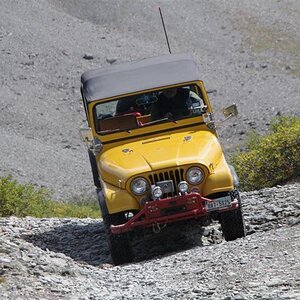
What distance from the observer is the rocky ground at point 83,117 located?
10258 mm

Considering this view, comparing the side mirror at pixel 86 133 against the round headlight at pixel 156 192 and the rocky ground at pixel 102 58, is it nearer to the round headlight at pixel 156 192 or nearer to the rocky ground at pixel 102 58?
the round headlight at pixel 156 192

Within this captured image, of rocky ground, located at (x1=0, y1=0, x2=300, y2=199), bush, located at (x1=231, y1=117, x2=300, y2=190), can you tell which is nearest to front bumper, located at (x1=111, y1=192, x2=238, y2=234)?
bush, located at (x1=231, y1=117, x2=300, y2=190)

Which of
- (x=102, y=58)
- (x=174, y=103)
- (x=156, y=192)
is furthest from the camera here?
(x=102, y=58)

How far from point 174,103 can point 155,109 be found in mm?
273

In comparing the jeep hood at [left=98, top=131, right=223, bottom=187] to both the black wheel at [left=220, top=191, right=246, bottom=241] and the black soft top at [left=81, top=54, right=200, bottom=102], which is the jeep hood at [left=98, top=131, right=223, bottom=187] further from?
the black soft top at [left=81, top=54, right=200, bottom=102]

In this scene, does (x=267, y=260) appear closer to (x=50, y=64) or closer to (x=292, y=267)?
(x=292, y=267)

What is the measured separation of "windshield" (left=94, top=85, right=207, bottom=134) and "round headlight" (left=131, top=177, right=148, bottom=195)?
168cm

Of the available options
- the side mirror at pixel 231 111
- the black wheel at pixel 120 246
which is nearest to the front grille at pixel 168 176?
the black wheel at pixel 120 246

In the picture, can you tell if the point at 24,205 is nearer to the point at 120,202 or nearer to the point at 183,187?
the point at 120,202

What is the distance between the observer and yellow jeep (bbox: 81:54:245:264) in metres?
12.4

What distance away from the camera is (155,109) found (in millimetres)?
14031

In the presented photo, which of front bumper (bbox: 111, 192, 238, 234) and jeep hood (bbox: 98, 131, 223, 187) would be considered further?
jeep hood (bbox: 98, 131, 223, 187)

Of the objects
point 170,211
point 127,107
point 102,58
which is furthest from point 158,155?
point 102,58

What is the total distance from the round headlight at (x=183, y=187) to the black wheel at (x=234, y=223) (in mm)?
663
